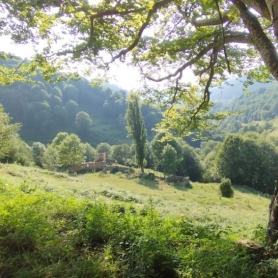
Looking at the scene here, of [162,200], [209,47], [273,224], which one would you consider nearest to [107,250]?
[273,224]

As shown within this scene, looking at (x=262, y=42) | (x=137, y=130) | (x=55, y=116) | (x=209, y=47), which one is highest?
(x=55, y=116)

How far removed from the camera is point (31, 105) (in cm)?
13325

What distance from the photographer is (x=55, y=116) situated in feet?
462

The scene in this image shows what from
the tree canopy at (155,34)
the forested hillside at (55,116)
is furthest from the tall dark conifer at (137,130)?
the forested hillside at (55,116)

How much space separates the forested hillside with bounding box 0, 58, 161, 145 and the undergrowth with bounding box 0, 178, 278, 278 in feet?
381

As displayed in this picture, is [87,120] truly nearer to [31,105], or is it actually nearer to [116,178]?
[31,105]

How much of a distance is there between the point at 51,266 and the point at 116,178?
39.4 m

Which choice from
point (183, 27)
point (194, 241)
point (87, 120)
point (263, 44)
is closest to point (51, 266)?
point (194, 241)

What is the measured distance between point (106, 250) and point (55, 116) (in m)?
145

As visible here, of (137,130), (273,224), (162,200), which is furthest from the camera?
(137,130)

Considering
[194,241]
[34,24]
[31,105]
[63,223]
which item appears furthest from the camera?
[31,105]

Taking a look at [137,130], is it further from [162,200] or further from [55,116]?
[55,116]

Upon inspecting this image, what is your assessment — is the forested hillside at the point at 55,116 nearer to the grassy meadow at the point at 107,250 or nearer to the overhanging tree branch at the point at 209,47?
the overhanging tree branch at the point at 209,47

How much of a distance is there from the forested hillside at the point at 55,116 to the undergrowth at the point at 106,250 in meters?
116
